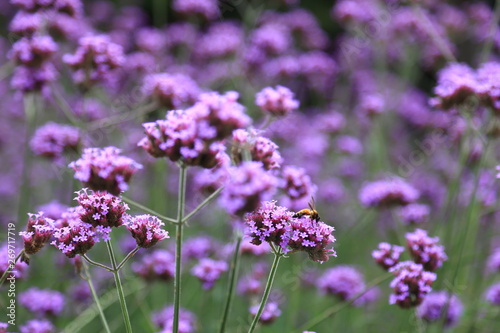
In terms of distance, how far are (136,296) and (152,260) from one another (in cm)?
40

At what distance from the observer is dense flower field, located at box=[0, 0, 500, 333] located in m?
1.61

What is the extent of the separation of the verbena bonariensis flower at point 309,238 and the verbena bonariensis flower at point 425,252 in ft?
1.85

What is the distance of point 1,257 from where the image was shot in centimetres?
203

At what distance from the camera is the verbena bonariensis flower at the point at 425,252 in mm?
2074

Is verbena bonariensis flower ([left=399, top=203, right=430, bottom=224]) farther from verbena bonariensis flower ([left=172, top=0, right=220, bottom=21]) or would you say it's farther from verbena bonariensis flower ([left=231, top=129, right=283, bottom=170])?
verbena bonariensis flower ([left=172, top=0, right=220, bottom=21])

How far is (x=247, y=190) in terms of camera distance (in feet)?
4.36

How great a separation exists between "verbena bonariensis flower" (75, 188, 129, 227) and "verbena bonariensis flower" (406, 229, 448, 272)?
1182 millimetres

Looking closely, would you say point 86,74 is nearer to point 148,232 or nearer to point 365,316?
point 148,232

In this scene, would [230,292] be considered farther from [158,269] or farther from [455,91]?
[455,91]

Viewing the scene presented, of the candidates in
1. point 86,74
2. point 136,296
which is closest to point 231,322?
point 136,296

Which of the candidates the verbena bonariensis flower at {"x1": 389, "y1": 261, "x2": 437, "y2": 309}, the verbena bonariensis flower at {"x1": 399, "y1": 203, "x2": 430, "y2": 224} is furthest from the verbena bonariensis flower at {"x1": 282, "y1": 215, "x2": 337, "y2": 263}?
the verbena bonariensis flower at {"x1": 399, "y1": 203, "x2": 430, "y2": 224}

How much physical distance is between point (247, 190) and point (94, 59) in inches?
71.5

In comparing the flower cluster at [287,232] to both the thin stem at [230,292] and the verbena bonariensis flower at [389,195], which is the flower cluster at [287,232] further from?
the verbena bonariensis flower at [389,195]

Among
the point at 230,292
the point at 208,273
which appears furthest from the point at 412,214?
the point at 230,292
